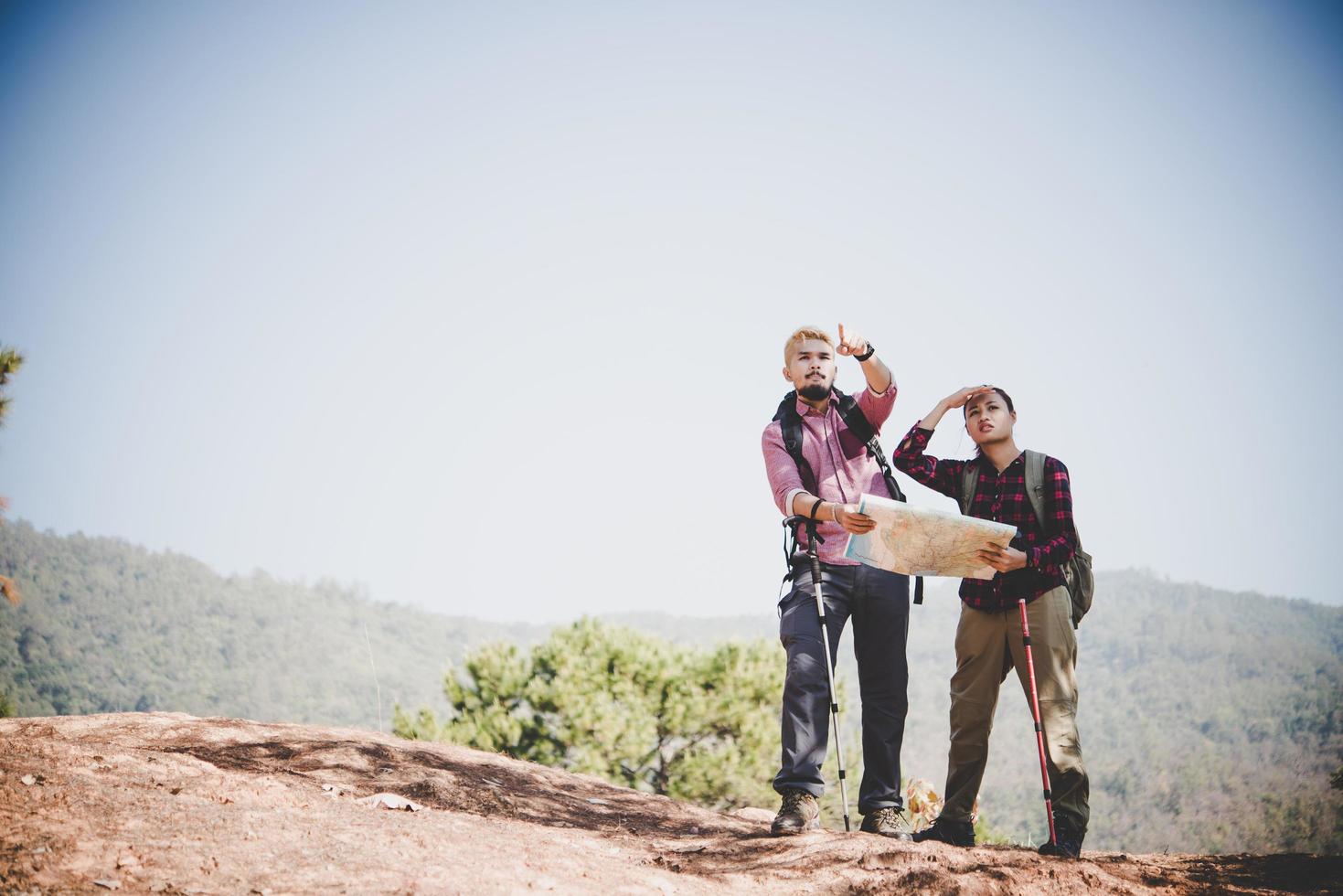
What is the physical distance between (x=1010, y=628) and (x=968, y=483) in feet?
2.38

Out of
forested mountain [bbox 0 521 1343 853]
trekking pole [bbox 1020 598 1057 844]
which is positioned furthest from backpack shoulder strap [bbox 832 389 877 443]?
forested mountain [bbox 0 521 1343 853]

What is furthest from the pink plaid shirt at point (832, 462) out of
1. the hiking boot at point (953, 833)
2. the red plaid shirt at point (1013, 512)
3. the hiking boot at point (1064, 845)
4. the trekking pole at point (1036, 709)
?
the hiking boot at point (1064, 845)

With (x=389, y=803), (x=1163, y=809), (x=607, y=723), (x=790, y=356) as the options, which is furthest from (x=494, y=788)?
(x=1163, y=809)

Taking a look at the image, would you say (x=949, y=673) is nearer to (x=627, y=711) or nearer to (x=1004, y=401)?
(x=627, y=711)

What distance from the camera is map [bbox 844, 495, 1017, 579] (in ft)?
10.3

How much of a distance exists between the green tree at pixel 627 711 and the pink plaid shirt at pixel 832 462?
10.3 m

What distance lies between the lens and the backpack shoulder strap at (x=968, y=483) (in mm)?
3691

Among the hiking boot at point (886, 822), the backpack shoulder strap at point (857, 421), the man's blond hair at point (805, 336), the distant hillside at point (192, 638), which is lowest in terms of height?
the distant hillside at point (192, 638)

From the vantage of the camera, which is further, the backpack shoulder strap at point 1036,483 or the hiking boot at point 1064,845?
the backpack shoulder strap at point 1036,483

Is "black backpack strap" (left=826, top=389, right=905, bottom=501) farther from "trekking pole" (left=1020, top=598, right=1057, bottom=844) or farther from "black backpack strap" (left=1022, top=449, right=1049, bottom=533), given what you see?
"trekking pole" (left=1020, top=598, right=1057, bottom=844)

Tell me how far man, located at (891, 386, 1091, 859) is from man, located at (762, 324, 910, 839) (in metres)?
0.25

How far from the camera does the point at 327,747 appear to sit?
430cm

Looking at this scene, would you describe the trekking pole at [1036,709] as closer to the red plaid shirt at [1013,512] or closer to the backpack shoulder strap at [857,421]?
the red plaid shirt at [1013,512]

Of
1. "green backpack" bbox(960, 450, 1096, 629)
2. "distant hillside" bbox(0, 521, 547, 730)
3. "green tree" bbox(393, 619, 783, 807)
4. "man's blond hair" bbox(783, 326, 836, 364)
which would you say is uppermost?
"man's blond hair" bbox(783, 326, 836, 364)
